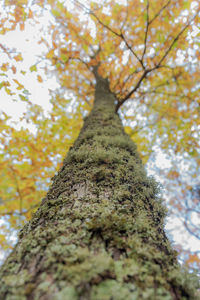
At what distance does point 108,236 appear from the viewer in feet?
3.54

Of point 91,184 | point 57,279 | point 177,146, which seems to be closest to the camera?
point 57,279

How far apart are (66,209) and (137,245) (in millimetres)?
582

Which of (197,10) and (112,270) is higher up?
(197,10)

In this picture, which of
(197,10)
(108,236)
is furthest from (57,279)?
(197,10)

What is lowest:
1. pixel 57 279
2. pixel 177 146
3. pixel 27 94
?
pixel 57 279

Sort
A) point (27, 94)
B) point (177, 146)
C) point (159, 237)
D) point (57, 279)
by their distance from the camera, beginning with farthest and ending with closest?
point (177, 146), point (27, 94), point (159, 237), point (57, 279)

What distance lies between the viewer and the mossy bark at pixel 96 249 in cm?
76

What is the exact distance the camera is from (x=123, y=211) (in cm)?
132

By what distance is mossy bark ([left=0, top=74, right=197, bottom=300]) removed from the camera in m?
0.76

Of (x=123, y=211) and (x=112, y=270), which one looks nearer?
(x=112, y=270)

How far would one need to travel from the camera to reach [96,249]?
0.99 metres

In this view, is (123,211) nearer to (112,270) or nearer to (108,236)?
(108,236)

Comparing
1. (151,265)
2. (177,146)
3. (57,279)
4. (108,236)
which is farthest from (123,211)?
(177,146)

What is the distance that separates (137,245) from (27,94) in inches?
142
